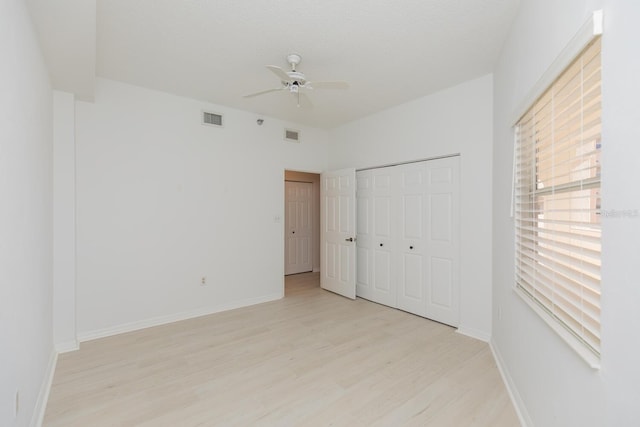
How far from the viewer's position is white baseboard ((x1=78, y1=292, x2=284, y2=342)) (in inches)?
127

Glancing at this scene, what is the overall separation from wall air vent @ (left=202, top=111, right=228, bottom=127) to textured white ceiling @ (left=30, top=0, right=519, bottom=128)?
1.14ft

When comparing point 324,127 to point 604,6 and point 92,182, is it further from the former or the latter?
point 604,6

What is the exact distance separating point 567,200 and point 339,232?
3524mm

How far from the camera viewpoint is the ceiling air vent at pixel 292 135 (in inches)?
190

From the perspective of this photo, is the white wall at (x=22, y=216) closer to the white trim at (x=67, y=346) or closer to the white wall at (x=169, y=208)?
the white trim at (x=67, y=346)

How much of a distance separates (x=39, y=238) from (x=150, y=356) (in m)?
1.41

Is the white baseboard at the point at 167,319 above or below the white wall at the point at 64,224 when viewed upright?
below

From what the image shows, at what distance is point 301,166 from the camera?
4996mm

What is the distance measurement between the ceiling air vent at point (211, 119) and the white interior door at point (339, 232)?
1921mm

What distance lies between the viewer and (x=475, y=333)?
3248 mm

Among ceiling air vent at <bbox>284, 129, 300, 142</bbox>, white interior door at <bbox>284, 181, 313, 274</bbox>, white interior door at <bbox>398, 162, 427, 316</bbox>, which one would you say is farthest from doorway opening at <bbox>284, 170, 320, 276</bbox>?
white interior door at <bbox>398, 162, 427, 316</bbox>

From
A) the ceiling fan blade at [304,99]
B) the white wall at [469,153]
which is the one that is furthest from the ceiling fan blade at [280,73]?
the white wall at [469,153]

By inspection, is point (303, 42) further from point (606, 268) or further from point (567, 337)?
point (567, 337)

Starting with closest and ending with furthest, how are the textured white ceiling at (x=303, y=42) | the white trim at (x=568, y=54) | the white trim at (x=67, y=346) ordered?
the white trim at (x=568, y=54)
the textured white ceiling at (x=303, y=42)
the white trim at (x=67, y=346)
